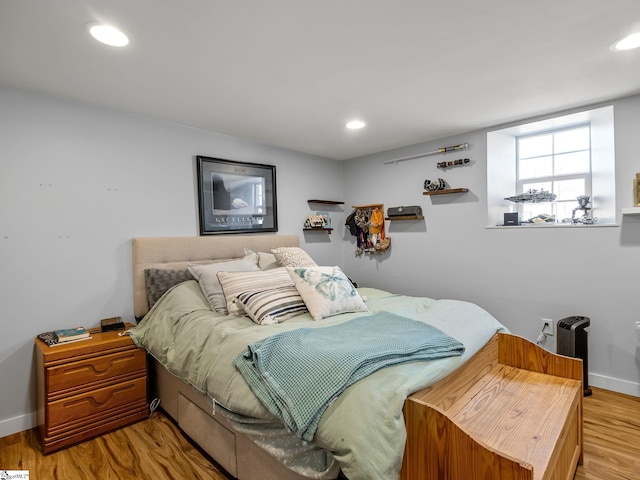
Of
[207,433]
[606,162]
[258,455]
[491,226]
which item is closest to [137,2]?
[258,455]

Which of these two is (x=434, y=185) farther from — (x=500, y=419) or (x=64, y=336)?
(x=64, y=336)

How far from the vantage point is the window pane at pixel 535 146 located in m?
3.13

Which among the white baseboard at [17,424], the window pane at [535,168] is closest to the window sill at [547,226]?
the window pane at [535,168]

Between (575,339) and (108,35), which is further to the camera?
(575,339)

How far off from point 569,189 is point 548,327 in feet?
4.13

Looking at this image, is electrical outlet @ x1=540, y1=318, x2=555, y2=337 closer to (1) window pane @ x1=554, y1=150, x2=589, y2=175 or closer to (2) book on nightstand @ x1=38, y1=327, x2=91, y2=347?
(1) window pane @ x1=554, y1=150, x2=589, y2=175

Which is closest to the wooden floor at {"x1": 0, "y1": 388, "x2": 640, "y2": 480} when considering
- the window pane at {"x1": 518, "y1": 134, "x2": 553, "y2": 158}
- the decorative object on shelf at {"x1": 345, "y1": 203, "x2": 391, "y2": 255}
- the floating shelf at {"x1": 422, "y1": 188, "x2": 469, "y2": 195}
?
the floating shelf at {"x1": 422, "y1": 188, "x2": 469, "y2": 195}

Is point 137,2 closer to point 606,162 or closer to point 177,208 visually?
point 177,208

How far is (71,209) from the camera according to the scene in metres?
2.37

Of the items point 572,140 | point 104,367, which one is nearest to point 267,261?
point 104,367

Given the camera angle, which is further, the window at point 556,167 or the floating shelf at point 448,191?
the floating shelf at point 448,191

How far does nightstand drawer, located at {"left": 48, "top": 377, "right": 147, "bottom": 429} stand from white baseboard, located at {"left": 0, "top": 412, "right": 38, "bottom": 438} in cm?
47

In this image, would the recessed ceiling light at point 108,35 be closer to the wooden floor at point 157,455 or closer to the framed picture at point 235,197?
the framed picture at point 235,197

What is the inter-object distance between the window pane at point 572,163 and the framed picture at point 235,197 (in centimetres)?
278
